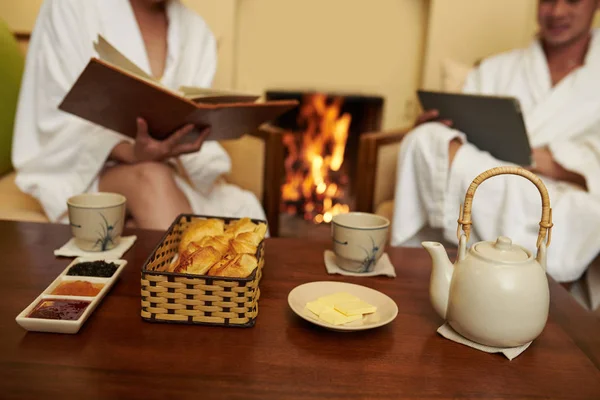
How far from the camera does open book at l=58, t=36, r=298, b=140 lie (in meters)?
1.04

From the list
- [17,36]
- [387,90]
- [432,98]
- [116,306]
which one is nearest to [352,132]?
[387,90]

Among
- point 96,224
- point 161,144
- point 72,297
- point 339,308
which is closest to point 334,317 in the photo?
point 339,308

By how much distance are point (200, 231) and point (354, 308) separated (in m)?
0.29

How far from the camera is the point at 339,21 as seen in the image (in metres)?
2.49

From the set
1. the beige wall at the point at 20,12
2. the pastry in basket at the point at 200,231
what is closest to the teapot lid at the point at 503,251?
the pastry in basket at the point at 200,231

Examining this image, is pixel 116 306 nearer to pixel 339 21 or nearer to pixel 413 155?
pixel 413 155

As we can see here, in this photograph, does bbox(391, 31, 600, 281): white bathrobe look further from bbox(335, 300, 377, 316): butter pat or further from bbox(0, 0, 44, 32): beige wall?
bbox(0, 0, 44, 32): beige wall

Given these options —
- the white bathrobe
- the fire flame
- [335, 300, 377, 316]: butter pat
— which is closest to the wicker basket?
[335, 300, 377, 316]: butter pat

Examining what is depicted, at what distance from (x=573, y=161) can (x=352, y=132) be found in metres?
1.27

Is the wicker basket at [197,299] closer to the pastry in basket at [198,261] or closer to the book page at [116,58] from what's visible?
the pastry in basket at [198,261]

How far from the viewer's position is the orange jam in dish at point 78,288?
772 mm

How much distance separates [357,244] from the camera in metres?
0.90

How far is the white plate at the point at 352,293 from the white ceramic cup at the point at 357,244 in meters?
0.07

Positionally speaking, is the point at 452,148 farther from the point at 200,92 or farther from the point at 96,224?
the point at 96,224
